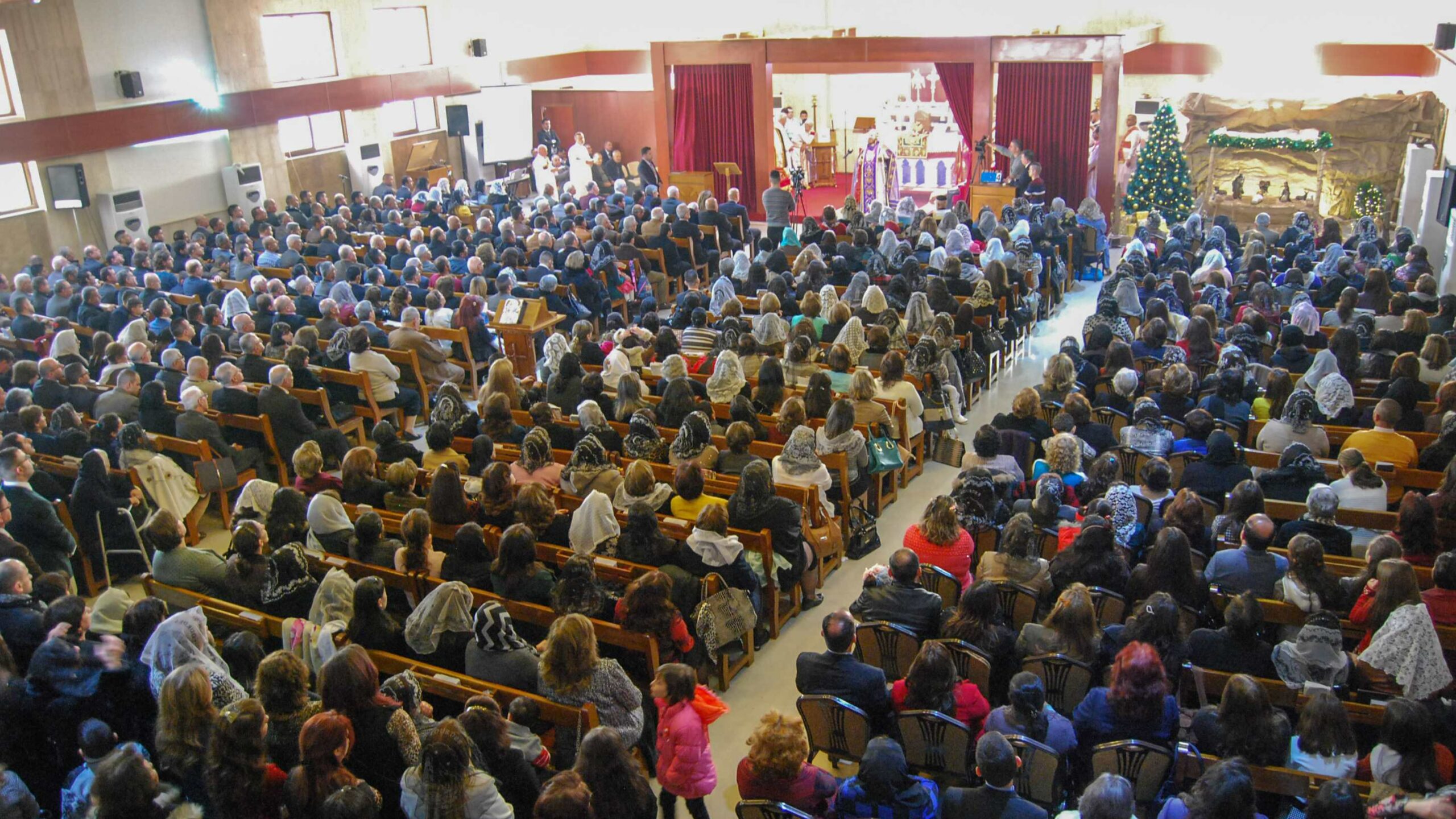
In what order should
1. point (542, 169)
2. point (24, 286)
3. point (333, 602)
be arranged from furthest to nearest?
point (542, 169)
point (24, 286)
point (333, 602)

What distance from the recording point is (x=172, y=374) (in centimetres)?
904

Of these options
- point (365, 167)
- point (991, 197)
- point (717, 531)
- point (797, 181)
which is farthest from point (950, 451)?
point (365, 167)

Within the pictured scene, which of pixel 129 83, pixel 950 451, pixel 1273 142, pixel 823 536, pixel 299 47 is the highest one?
pixel 299 47

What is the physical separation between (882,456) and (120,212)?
40.4 ft

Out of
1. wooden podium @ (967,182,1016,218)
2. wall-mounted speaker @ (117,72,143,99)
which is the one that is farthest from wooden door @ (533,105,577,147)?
wooden podium @ (967,182,1016,218)

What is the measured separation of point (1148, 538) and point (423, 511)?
12.8 ft

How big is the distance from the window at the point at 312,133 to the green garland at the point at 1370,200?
1574 cm

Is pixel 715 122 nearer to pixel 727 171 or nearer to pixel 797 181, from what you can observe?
pixel 727 171

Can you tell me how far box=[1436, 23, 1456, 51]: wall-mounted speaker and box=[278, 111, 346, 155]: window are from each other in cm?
1594

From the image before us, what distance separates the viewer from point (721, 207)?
1552cm

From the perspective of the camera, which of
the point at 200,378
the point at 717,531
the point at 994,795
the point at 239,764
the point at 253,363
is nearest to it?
the point at 994,795

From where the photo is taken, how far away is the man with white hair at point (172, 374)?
9.03m

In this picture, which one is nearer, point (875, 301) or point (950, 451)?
point (950, 451)

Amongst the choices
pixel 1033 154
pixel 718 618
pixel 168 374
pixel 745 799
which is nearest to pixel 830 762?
pixel 718 618
